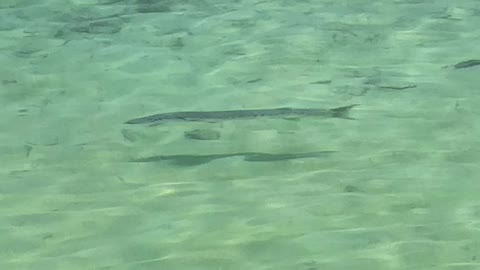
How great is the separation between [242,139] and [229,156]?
20cm

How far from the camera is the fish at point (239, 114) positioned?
468cm

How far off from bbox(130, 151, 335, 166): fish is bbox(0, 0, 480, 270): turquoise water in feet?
0.04

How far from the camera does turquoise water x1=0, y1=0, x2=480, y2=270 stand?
3520mm

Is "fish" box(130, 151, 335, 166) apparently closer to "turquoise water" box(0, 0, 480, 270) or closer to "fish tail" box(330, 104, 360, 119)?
"turquoise water" box(0, 0, 480, 270)

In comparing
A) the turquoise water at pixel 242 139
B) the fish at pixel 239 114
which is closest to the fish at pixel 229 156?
the turquoise water at pixel 242 139

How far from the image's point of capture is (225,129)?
4543 mm

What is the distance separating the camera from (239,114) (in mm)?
4715

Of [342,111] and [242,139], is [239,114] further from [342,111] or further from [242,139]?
[342,111]

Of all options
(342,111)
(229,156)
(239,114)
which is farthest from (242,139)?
(342,111)

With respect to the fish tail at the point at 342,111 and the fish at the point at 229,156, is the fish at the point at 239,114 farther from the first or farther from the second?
the fish at the point at 229,156

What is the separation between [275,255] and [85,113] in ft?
5.74

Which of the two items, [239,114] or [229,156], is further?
[239,114]

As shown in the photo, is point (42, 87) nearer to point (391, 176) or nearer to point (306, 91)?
point (306, 91)

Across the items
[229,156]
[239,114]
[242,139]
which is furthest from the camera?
[239,114]
